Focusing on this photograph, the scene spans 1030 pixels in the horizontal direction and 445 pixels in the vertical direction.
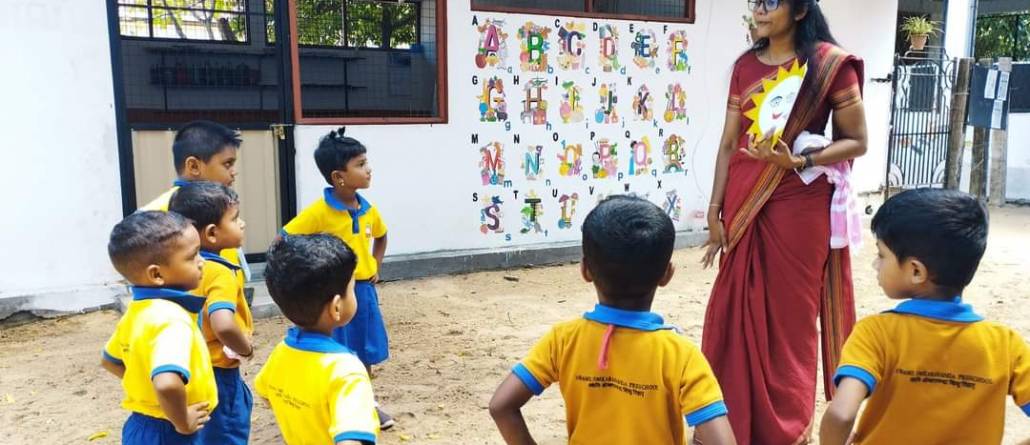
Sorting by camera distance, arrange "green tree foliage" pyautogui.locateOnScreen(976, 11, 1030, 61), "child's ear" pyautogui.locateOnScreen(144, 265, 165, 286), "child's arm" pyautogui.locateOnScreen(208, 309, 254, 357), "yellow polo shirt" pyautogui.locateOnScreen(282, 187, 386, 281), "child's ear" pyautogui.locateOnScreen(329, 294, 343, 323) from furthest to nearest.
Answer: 1. "green tree foliage" pyautogui.locateOnScreen(976, 11, 1030, 61)
2. "yellow polo shirt" pyautogui.locateOnScreen(282, 187, 386, 281)
3. "child's arm" pyautogui.locateOnScreen(208, 309, 254, 357)
4. "child's ear" pyautogui.locateOnScreen(144, 265, 165, 286)
5. "child's ear" pyautogui.locateOnScreen(329, 294, 343, 323)

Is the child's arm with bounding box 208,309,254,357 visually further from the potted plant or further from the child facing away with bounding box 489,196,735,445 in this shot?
the potted plant

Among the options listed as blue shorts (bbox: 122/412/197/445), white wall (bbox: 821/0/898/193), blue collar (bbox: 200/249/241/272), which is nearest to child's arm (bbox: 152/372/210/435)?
blue shorts (bbox: 122/412/197/445)

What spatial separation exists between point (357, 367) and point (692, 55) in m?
5.70

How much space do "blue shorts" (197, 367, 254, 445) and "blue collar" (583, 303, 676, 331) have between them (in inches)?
47.9

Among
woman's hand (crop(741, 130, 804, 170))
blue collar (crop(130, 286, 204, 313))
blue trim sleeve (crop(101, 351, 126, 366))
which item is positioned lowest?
blue trim sleeve (crop(101, 351, 126, 366))

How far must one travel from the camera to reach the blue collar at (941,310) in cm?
157

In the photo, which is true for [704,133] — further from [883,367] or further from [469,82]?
[883,367]

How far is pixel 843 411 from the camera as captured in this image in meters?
1.50

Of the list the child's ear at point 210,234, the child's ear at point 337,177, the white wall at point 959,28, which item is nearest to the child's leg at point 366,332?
the child's ear at point 337,177

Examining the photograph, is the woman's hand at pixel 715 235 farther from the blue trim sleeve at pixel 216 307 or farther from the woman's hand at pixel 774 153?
the blue trim sleeve at pixel 216 307

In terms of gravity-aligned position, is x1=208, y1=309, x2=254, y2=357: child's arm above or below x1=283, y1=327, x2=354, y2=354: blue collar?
below

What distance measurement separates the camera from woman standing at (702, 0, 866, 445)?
2.55 m

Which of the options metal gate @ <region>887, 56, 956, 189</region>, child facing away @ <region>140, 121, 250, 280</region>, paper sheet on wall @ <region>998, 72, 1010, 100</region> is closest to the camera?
child facing away @ <region>140, 121, 250, 280</region>

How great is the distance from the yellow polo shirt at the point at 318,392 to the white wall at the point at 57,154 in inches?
143
